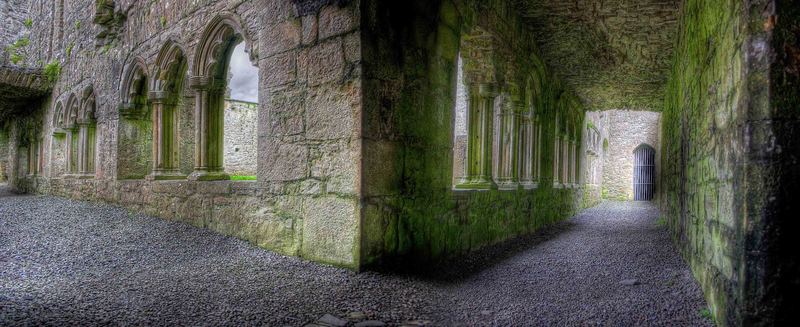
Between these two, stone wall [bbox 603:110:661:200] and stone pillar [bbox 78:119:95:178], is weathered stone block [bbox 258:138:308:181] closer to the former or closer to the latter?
stone pillar [bbox 78:119:95:178]

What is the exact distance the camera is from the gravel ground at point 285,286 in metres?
2.45

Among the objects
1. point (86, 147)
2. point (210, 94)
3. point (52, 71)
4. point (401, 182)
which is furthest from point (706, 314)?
point (52, 71)

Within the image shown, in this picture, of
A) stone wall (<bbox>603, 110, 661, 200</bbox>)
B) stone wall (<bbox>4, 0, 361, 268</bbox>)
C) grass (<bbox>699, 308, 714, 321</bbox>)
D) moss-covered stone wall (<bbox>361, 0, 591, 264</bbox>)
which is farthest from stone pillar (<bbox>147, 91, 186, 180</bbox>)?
stone wall (<bbox>603, 110, 661, 200</bbox>)

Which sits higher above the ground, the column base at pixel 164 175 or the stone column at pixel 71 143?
the stone column at pixel 71 143

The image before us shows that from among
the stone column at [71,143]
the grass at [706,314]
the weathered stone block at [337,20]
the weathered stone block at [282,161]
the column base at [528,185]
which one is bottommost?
the grass at [706,314]

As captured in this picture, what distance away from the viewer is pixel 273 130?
11.9 ft

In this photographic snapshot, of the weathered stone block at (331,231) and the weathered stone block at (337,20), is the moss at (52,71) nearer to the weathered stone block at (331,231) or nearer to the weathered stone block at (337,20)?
the weathered stone block at (337,20)

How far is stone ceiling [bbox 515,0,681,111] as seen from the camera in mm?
4977

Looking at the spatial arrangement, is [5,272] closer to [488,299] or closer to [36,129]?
[488,299]

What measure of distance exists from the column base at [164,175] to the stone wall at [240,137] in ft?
25.8

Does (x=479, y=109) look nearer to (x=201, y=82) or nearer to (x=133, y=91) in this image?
(x=201, y=82)

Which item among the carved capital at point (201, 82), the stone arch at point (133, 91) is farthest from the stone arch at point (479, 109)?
the stone arch at point (133, 91)

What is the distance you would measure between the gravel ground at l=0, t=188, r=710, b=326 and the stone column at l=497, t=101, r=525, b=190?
155 cm

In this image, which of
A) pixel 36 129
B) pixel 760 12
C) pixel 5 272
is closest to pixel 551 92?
pixel 760 12
